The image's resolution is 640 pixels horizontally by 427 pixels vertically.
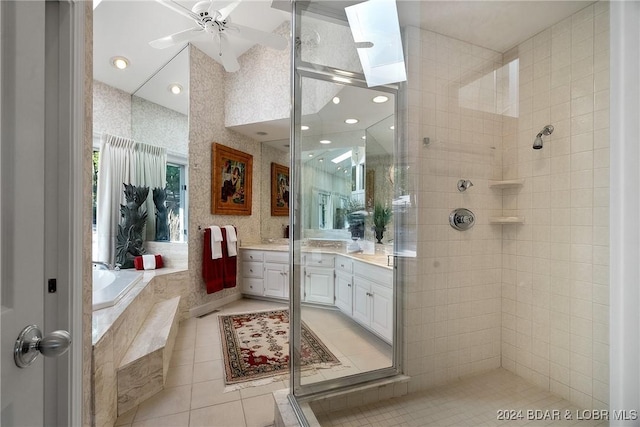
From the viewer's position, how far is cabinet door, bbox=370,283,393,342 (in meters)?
1.93

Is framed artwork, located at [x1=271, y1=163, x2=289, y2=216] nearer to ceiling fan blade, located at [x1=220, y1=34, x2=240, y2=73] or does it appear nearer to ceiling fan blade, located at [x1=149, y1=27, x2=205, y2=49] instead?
ceiling fan blade, located at [x1=220, y1=34, x2=240, y2=73]

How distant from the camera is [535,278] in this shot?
5.95ft

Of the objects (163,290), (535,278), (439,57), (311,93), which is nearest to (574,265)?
(535,278)

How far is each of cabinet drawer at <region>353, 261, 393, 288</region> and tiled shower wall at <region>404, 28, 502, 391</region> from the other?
5.3 inches

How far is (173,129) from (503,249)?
3737 millimetres

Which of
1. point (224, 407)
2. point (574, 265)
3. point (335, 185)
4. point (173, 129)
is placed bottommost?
point (224, 407)

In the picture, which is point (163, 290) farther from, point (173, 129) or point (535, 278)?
point (535, 278)

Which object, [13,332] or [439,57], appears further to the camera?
[439,57]

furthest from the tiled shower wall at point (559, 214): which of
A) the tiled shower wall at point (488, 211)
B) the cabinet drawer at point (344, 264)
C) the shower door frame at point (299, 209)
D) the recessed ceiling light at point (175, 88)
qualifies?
the recessed ceiling light at point (175, 88)

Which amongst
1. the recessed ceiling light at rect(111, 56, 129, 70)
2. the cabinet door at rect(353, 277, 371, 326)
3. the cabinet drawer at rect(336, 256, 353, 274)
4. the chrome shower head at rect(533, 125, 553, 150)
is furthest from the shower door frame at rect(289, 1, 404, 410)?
the recessed ceiling light at rect(111, 56, 129, 70)

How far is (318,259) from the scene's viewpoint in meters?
2.05

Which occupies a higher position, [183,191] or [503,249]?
[183,191]

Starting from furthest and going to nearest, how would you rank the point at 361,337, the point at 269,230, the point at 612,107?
the point at 269,230, the point at 361,337, the point at 612,107

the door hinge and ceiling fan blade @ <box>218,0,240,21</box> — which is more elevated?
ceiling fan blade @ <box>218,0,240,21</box>
